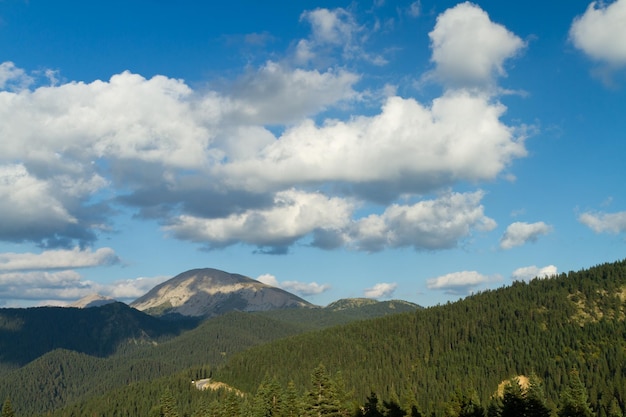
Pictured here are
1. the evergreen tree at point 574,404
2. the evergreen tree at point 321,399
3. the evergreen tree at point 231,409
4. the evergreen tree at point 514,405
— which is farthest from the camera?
the evergreen tree at point 231,409

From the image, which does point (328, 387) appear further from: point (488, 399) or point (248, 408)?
point (488, 399)

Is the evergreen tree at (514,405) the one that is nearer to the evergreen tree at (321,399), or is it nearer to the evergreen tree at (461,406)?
the evergreen tree at (461,406)

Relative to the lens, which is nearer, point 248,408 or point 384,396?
point 248,408

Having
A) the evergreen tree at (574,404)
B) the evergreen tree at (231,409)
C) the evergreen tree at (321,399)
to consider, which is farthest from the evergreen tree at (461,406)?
the evergreen tree at (231,409)

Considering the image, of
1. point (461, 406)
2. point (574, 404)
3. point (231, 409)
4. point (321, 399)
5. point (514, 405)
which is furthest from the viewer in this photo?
point (231, 409)

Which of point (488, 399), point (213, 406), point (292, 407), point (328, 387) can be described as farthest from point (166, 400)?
point (488, 399)

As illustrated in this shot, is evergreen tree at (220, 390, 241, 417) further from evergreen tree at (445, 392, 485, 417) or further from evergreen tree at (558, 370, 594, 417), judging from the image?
evergreen tree at (558, 370, 594, 417)

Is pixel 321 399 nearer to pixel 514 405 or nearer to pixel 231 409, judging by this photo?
pixel 514 405

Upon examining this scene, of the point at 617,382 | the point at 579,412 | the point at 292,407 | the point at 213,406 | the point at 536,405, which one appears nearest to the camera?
the point at 536,405

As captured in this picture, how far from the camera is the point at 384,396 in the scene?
199 m

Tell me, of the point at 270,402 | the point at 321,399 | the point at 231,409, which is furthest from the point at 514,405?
the point at 231,409

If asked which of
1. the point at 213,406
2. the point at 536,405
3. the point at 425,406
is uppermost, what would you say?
the point at 536,405

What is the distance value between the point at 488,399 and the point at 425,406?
2165 centimetres

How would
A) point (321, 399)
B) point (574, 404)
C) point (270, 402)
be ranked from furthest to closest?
point (270, 402) → point (321, 399) → point (574, 404)
